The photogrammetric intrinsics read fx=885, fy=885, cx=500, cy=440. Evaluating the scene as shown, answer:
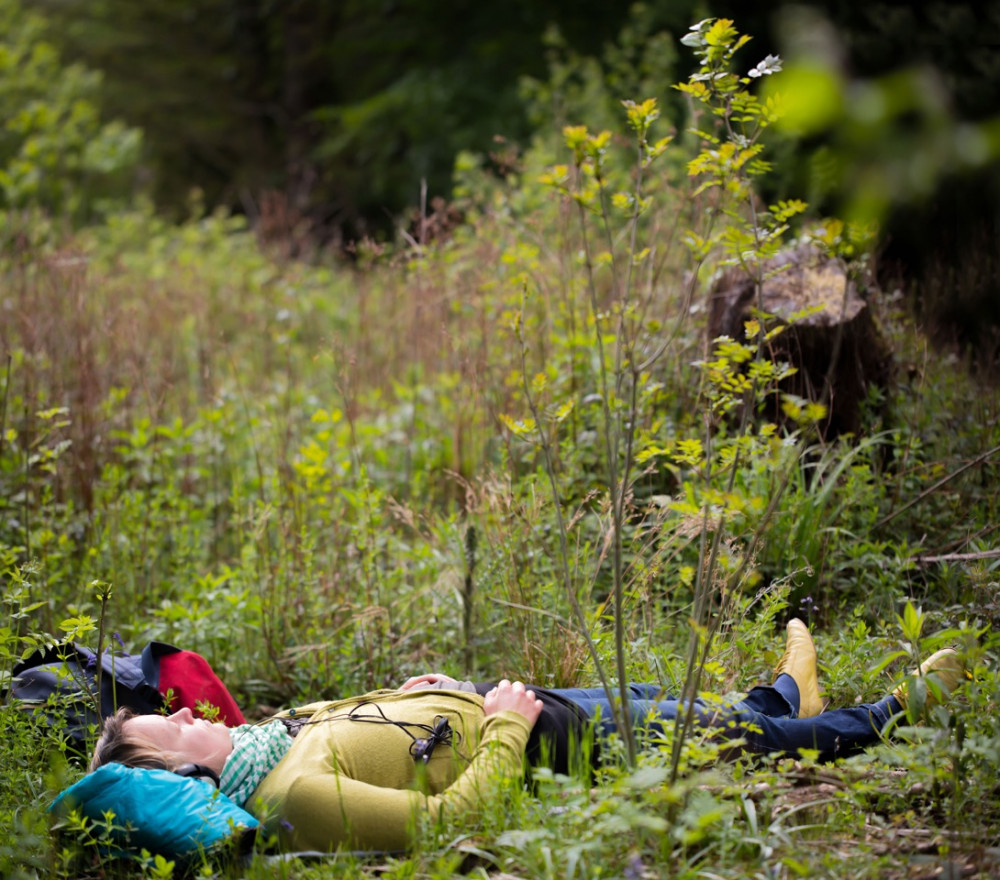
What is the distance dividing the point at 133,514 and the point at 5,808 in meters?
1.84

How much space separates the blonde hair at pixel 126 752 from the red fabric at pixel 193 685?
452 mm

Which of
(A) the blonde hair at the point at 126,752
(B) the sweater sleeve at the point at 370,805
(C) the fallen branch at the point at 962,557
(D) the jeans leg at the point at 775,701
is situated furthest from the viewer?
(C) the fallen branch at the point at 962,557

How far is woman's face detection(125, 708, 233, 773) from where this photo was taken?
7.86 feet

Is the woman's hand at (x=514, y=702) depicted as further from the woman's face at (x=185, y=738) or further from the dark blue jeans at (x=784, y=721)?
the woman's face at (x=185, y=738)

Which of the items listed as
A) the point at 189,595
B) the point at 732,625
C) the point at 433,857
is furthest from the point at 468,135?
the point at 433,857

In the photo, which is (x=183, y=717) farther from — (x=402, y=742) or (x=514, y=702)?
(x=514, y=702)

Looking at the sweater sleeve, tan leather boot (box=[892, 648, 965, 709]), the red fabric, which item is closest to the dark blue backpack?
the red fabric

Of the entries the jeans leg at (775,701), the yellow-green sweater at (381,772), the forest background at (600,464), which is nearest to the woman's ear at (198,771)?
the yellow-green sweater at (381,772)

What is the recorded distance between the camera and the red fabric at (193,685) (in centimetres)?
287

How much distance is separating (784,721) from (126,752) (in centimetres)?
179

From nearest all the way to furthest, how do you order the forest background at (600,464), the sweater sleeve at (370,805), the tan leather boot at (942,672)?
the forest background at (600,464)
the sweater sleeve at (370,805)
the tan leather boot at (942,672)

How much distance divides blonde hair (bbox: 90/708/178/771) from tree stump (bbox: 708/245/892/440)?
103 inches

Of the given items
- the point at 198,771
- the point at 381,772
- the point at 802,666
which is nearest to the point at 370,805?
the point at 381,772

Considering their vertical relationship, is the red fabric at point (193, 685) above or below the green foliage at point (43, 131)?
below
